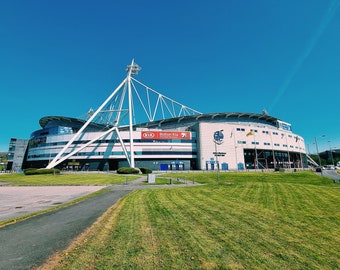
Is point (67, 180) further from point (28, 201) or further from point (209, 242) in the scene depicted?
point (209, 242)

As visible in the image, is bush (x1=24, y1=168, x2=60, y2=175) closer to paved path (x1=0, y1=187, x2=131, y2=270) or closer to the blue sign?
paved path (x1=0, y1=187, x2=131, y2=270)

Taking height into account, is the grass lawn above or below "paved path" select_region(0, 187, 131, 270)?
above

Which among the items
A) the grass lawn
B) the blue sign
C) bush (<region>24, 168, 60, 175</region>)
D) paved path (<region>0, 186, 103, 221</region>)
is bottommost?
paved path (<region>0, 186, 103, 221</region>)

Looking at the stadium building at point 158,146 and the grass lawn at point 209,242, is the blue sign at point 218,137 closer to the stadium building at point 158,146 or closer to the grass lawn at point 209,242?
the stadium building at point 158,146

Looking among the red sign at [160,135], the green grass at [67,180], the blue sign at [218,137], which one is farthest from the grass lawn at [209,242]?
the blue sign at [218,137]

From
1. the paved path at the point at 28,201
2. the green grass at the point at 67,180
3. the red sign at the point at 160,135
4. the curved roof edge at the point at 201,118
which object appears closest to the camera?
the paved path at the point at 28,201

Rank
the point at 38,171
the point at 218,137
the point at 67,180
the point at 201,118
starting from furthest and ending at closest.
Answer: the point at 201,118
the point at 218,137
the point at 38,171
the point at 67,180

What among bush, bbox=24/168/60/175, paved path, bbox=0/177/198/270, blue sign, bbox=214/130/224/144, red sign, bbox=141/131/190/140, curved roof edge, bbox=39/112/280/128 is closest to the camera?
paved path, bbox=0/177/198/270

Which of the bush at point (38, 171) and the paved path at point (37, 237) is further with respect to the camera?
the bush at point (38, 171)

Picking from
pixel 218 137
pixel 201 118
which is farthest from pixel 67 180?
pixel 201 118

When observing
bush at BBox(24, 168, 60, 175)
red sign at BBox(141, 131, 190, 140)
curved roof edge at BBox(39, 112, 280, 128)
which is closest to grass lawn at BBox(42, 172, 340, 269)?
bush at BBox(24, 168, 60, 175)

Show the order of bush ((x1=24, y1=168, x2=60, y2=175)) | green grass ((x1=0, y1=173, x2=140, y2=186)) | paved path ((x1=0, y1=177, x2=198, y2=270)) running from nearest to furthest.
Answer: paved path ((x1=0, y1=177, x2=198, y2=270)), green grass ((x1=0, y1=173, x2=140, y2=186)), bush ((x1=24, y1=168, x2=60, y2=175))

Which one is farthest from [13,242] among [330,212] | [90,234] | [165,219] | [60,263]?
[330,212]

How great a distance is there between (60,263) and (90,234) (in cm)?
202
